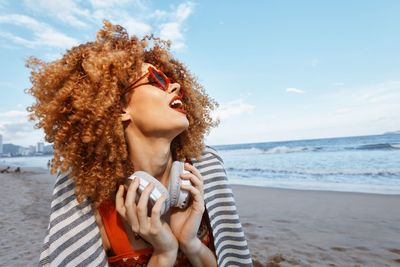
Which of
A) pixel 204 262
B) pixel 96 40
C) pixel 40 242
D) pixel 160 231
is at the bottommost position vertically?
pixel 40 242

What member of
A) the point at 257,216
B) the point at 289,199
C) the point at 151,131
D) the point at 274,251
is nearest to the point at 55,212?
Answer: the point at 151,131

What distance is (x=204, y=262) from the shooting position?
6.34ft

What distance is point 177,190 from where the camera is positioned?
1705 mm

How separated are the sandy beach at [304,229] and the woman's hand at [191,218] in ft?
8.31

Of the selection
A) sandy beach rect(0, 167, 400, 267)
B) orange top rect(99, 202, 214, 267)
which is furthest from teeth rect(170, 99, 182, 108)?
sandy beach rect(0, 167, 400, 267)

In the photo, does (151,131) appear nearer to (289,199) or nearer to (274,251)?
(274,251)

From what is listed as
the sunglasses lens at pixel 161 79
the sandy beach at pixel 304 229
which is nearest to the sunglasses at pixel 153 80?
the sunglasses lens at pixel 161 79

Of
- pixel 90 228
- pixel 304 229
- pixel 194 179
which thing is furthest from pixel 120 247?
pixel 304 229

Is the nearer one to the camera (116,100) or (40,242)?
(116,100)

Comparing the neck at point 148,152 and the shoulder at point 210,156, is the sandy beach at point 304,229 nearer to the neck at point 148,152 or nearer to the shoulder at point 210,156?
the shoulder at point 210,156

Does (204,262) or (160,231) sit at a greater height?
(160,231)

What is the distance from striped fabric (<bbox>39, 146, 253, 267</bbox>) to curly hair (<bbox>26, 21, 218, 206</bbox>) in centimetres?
12

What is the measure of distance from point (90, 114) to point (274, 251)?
3.72m

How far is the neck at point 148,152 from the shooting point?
189 cm
